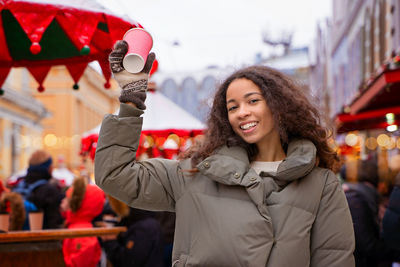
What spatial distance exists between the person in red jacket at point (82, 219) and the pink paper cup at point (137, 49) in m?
3.03

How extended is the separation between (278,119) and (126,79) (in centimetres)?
76

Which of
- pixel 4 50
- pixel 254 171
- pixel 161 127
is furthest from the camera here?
pixel 161 127

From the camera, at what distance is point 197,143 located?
8.87 feet

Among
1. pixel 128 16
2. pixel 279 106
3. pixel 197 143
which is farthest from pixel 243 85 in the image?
pixel 128 16

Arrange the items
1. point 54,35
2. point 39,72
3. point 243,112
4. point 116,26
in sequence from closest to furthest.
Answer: point 243,112
point 116,26
point 54,35
point 39,72

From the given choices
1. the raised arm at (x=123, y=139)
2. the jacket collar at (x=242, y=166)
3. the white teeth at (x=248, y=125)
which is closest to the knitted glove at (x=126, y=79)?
the raised arm at (x=123, y=139)

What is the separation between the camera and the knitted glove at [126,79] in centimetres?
233

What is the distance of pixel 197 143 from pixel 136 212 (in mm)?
2453

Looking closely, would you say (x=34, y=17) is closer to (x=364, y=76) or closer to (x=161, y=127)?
(x=161, y=127)

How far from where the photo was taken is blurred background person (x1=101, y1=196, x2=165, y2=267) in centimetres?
486

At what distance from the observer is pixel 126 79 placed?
234cm

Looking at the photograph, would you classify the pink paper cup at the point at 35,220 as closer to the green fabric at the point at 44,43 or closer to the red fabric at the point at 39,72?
the red fabric at the point at 39,72

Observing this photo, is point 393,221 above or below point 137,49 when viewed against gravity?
below

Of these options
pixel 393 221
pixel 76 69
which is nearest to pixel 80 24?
pixel 76 69
